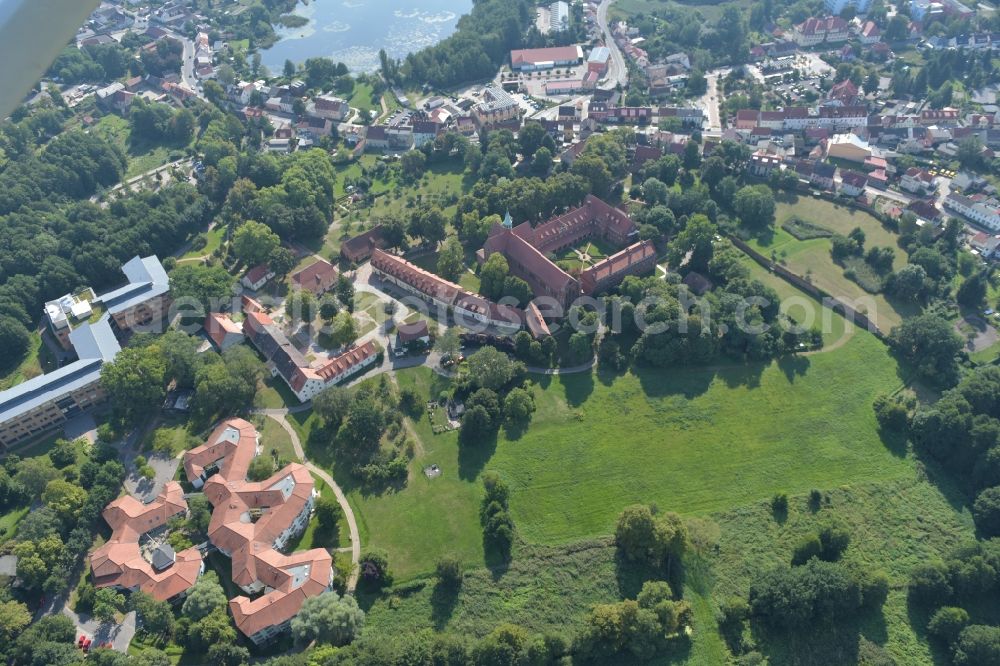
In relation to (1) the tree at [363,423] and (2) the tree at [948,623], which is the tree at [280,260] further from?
(2) the tree at [948,623]

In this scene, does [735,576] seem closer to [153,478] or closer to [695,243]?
[695,243]

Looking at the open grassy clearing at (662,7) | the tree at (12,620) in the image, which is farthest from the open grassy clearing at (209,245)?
the open grassy clearing at (662,7)

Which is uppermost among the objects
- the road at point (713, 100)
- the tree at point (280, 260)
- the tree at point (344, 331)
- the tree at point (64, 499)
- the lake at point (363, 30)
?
the lake at point (363, 30)

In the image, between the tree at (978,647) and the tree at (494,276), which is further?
the tree at (494,276)

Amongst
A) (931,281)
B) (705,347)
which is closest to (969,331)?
(931,281)

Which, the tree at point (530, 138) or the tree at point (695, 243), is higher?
the tree at point (530, 138)

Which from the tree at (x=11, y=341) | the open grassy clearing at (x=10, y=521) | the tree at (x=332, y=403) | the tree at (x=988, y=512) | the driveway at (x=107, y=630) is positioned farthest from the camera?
the tree at (x=11, y=341)

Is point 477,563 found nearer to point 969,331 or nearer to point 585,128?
point 969,331
